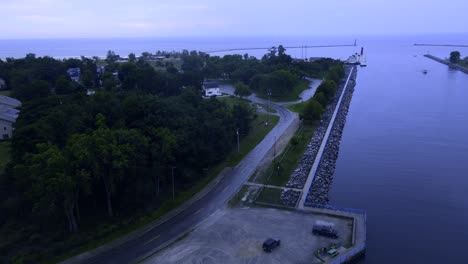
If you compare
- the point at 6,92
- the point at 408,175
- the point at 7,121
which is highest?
the point at 6,92

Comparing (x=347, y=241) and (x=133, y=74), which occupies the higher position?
(x=133, y=74)

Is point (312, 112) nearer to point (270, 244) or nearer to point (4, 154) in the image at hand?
point (270, 244)

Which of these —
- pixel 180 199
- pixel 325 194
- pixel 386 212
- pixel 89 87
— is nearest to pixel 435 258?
pixel 386 212

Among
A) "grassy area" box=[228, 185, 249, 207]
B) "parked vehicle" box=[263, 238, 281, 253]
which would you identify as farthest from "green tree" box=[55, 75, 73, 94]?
"parked vehicle" box=[263, 238, 281, 253]

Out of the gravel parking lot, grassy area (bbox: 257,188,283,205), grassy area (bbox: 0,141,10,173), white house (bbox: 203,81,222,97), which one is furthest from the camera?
white house (bbox: 203,81,222,97)

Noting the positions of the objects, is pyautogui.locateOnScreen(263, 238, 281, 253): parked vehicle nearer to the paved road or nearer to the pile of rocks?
the paved road

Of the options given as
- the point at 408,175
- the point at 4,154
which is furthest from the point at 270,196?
the point at 4,154

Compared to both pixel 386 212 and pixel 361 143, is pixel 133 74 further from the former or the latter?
pixel 386 212
